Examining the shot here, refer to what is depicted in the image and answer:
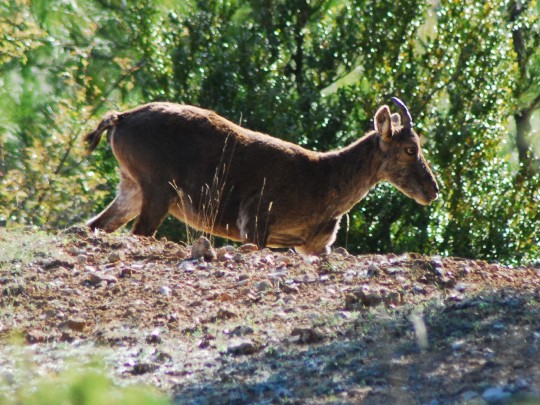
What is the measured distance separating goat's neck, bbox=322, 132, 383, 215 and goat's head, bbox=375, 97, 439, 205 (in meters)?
0.10

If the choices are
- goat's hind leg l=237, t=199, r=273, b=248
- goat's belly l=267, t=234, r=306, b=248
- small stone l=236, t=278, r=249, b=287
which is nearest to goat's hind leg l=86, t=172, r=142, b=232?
goat's hind leg l=237, t=199, r=273, b=248

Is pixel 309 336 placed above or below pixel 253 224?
above

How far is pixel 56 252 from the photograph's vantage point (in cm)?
884

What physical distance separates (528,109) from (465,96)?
3.47 metres

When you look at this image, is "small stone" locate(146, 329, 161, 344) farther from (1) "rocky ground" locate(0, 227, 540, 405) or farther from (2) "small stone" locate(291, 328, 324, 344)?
(2) "small stone" locate(291, 328, 324, 344)

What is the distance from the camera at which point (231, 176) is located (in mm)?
11562

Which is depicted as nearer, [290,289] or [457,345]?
[457,345]

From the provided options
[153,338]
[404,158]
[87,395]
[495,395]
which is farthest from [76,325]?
[404,158]

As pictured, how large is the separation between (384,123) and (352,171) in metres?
0.58

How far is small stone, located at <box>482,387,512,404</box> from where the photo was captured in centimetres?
520

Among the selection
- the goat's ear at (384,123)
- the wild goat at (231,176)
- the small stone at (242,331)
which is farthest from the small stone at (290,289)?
the goat's ear at (384,123)

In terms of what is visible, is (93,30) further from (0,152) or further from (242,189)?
(242,189)

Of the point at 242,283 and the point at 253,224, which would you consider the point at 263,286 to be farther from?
the point at 253,224

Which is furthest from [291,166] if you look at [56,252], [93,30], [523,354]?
[93,30]
